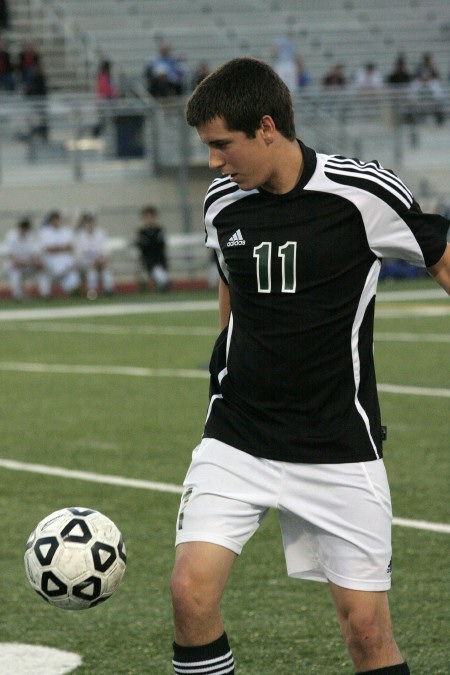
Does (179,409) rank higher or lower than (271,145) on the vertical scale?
lower

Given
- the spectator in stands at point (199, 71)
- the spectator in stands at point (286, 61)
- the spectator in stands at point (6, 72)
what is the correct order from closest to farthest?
the spectator in stands at point (6, 72) < the spectator in stands at point (199, 71) < the spectator in stands at point (286, 61)

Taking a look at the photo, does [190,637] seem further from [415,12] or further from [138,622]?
[415,12]

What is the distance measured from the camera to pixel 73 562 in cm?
411

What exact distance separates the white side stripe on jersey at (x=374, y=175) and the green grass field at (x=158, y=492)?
5.94ft

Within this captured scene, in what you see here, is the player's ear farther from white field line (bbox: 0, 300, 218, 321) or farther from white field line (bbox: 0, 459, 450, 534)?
white field line (bbox: 0, 300, 218, 321)

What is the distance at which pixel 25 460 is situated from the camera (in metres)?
8.97

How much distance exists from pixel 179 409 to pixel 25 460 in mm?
2434

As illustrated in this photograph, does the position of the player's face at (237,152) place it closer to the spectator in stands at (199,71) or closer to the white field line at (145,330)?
the white field line at (145,330)

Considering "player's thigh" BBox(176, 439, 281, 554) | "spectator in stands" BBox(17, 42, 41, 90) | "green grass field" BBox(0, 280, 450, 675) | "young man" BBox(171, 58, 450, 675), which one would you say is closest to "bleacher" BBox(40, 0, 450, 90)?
"spectator in stands" BBox(17, 42, 41, 90)

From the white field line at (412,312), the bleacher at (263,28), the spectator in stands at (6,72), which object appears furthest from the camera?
the bleacher at (263,28)

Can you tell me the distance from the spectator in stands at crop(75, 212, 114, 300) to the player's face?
21.8 m

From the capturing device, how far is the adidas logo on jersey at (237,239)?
12.9 ft

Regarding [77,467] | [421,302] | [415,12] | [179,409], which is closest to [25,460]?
[77,467]

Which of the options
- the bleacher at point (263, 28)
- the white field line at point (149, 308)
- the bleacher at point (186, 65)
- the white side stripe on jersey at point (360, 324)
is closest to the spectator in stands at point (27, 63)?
the bleacher at point (186, 65)
